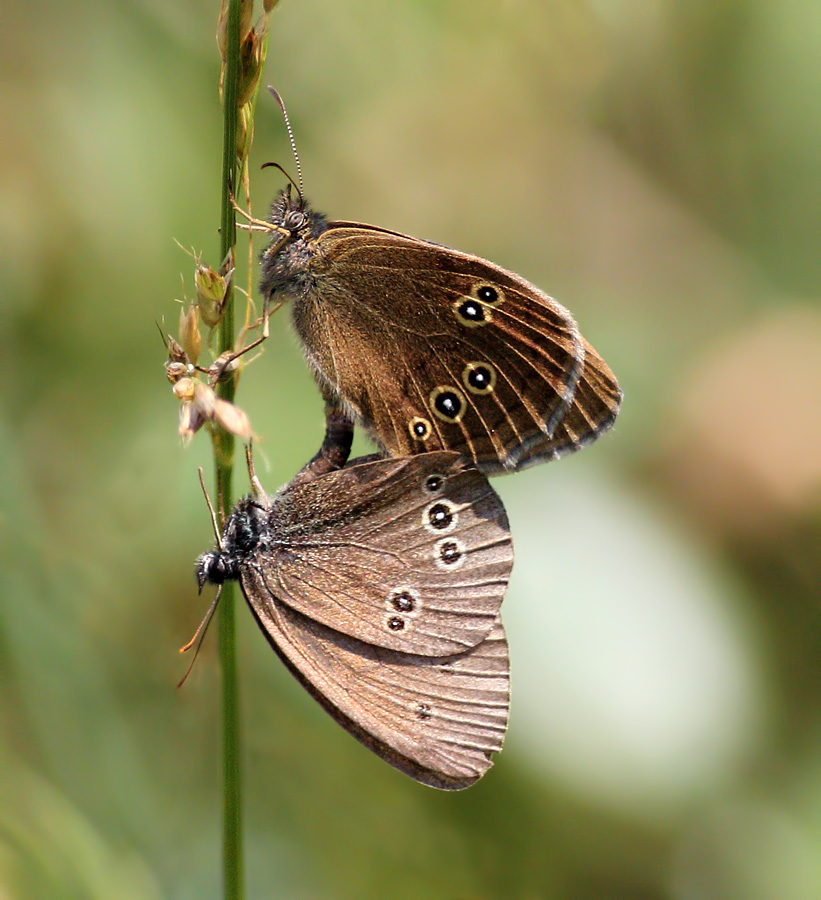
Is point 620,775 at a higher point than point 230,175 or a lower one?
lower

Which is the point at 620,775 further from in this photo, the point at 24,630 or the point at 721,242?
the point at 721,242

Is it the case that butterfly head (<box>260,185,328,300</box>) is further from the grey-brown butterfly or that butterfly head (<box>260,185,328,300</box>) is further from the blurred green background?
the grey-brown butterfly

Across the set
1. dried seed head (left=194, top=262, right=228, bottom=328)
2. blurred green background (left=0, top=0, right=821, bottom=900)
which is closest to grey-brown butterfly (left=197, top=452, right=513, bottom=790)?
dried seed head (left=194, top=262, right=228, bottom=328)

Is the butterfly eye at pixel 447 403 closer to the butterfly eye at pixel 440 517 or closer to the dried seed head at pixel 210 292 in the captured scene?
the butterfly eye at pixel 440 517

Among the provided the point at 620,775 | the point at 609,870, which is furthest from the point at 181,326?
the point at 609,870

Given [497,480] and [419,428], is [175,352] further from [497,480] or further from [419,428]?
[497,480]

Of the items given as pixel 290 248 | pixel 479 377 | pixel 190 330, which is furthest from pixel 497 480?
pixel 190 330

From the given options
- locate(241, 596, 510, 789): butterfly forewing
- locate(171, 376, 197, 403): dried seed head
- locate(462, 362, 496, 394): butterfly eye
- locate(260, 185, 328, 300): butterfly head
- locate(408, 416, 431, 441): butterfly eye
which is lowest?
locate(241, 596, 510, 789): butterfly forewing

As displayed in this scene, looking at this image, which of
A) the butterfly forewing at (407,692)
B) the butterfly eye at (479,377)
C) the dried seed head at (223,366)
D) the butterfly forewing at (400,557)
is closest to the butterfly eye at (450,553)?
the butterfly forewing at (400,557)
